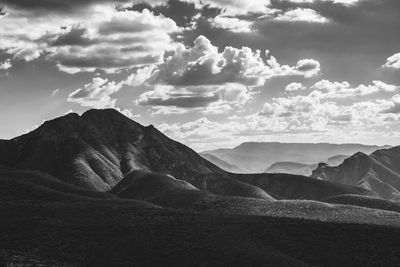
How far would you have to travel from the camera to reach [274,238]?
7519 cm

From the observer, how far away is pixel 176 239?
6950 centimetres

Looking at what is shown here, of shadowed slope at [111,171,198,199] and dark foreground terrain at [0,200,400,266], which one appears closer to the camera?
dark foreground terrain at [0,200,400,266]

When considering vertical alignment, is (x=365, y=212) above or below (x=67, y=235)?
below

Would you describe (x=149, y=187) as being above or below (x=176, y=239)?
above

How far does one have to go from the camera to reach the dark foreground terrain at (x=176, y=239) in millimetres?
61906

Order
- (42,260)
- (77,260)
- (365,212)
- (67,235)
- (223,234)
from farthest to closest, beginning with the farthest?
(365,212)
(223,234)
(67,235)
(77,260)
(42,260)

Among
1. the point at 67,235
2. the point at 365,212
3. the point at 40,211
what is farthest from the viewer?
the point at 365,212

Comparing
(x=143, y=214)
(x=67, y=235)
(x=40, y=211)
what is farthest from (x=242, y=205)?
(x=67, y=235)

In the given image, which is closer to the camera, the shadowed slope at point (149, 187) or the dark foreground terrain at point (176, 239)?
the dark foreground terrain at point (176, 239)

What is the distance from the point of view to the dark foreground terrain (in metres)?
61.9

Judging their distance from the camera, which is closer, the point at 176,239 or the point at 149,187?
the point at 176,239

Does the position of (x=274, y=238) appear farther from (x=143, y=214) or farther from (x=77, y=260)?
(x=77, y=260)

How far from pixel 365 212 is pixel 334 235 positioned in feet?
173

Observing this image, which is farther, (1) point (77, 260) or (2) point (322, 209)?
(2) point (322, 209)
